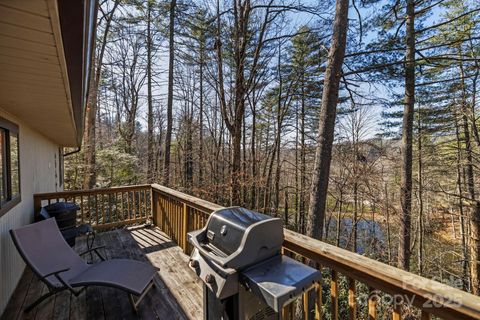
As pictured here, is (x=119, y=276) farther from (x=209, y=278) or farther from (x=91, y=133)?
(x=91, y=133)

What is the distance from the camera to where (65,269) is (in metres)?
2.30

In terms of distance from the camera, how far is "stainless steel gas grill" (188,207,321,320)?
1.26 meters

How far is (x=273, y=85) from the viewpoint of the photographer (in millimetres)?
10047

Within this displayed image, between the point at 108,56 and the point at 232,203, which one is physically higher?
the point at 108,56


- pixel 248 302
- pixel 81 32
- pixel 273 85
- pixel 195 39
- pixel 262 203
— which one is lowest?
pixel 262 203

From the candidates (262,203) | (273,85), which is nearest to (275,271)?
(262,203)

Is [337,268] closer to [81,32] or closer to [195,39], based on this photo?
[81,32]

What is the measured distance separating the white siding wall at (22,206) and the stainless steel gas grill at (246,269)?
2.37 m

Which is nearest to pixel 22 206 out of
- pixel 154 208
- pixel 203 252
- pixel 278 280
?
pixel 154 208

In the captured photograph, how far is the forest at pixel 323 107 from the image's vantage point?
6.00m

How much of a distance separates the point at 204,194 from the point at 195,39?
18.8ft

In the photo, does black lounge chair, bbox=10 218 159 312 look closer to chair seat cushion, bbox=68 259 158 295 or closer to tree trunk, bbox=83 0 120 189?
chair seat cushion, bbox=68 259 158 295

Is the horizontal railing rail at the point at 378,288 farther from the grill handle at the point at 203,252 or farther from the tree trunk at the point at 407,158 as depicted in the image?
the tree trunk at the point at 407,158

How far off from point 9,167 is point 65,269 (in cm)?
154
